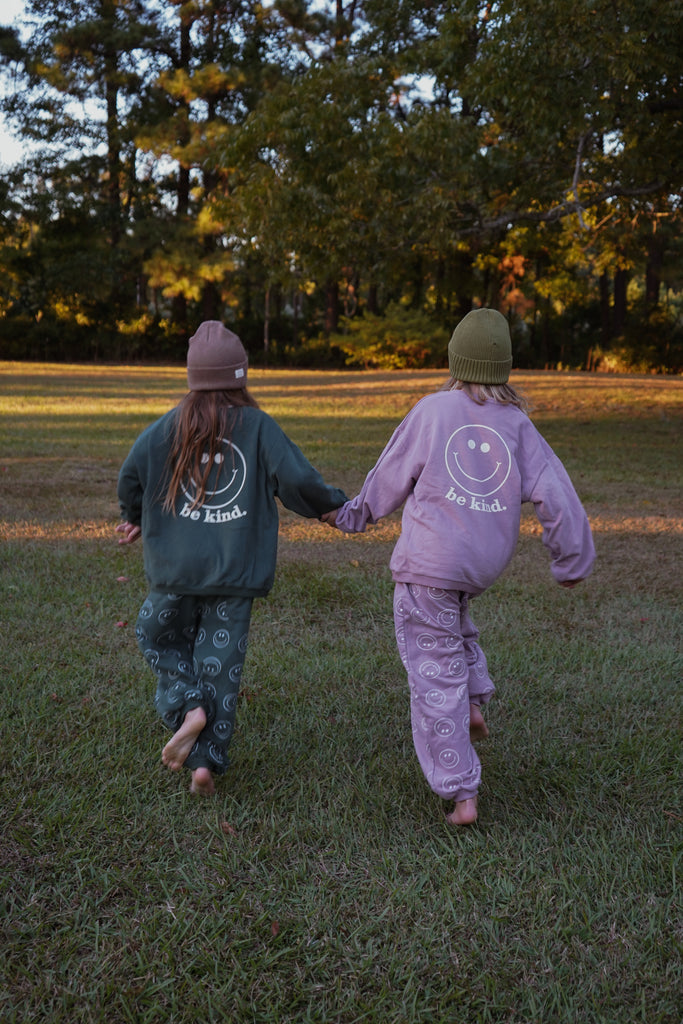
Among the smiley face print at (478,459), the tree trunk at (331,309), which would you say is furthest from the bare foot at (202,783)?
the tree trunk at (331,309)

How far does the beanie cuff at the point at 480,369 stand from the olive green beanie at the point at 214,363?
27.5 inches

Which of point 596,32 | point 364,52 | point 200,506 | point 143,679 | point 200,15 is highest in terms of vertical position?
point 200,15

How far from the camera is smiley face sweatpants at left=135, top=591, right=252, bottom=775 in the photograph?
299 centimetres

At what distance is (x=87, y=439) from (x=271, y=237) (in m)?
3.47

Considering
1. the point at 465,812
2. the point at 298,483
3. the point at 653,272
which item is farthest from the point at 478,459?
the point at 653,272

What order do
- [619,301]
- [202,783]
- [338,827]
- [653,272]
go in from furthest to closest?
[619,301] < [653,272] < [202,783] < [338,827]

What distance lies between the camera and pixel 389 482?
301cm

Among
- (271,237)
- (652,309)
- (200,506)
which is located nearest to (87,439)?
(271,237)

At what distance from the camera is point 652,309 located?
26078 mm

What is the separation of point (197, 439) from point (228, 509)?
25cm

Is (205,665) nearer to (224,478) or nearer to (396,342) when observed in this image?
(224,478)

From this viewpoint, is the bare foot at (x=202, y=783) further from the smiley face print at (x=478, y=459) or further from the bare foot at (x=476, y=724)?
the smiley face print at (x=478, y=459)

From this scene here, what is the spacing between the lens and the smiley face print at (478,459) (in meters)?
2.85

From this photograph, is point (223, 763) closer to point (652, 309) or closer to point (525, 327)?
point (652, 309)
